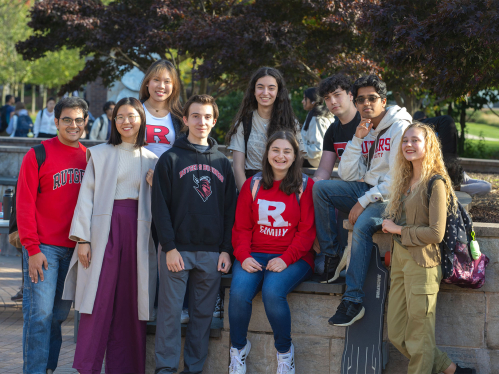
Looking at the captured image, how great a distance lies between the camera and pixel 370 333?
3.83 m

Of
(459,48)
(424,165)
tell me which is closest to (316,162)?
(459,48)

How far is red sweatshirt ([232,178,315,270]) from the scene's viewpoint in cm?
402

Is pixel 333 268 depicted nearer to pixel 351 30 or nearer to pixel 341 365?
pixel 341 365

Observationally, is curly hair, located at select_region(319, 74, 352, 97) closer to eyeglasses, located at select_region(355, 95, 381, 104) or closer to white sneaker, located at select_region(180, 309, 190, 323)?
eyeglasses, located at select_region(355, 95, 381, 104)

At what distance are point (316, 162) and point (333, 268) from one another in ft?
6.99

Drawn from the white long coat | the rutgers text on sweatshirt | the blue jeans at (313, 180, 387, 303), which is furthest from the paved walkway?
the rutgers text on sweatshirt

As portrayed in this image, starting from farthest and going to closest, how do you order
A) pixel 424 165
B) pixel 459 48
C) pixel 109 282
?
1. pixel 459 48
2. pixel 109 282
3. pixel 424 165

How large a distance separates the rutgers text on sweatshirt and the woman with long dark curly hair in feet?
1.68

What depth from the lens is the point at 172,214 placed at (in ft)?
13.0

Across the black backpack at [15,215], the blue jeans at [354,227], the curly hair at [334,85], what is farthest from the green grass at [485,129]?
the black backpack at [15,215]

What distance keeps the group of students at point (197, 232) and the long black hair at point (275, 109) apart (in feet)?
1.02

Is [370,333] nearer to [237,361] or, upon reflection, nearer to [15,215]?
[237,361]

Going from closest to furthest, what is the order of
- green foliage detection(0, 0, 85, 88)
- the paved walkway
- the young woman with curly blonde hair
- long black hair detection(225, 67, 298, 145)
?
the young woman with curly blonde hair → the paved walkway → long black hair detection(225, 67, 298, 145) → green foliage detection(0, 0, 85, 88)

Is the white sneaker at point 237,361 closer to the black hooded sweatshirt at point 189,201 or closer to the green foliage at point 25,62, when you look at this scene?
the black hooded sweatshirt at point 189,201
